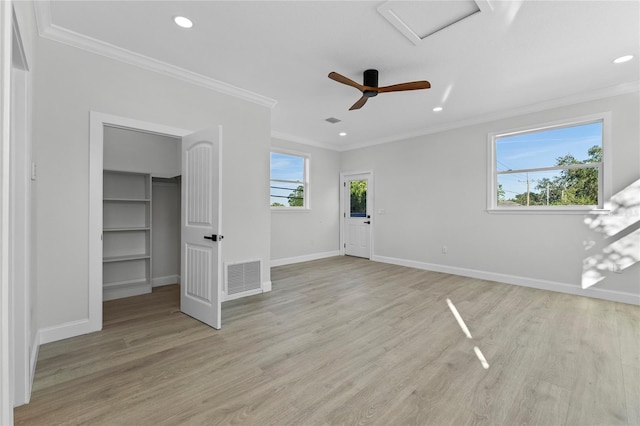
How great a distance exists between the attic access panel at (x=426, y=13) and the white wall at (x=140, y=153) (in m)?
2.96

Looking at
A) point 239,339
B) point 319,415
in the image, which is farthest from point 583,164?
point 239,339

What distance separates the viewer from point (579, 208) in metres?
3.92

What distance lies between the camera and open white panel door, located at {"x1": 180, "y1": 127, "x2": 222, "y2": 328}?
9.23ft

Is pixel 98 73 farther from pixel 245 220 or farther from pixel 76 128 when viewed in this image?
pixel 245 220

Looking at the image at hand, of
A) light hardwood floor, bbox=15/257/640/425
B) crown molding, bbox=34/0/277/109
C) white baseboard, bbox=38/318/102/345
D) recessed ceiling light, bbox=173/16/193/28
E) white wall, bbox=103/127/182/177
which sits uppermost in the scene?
recessed ceiling light, bbox=173/16/193/28

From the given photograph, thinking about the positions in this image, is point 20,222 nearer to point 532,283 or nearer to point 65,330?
point 65,330

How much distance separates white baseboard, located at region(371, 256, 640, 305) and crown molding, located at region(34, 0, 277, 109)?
14.3ft

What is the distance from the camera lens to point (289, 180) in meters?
6.22

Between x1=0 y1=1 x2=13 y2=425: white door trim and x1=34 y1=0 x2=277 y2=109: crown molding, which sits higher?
x1=34 y1=0 x2=277 y2=109: crown molding

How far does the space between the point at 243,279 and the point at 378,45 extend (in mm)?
3199

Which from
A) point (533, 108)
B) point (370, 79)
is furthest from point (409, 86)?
point (533, 108)

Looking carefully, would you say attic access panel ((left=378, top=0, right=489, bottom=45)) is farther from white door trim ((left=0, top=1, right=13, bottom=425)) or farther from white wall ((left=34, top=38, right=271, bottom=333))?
white wall ((left=34, top=38, right=271, bottom=333))

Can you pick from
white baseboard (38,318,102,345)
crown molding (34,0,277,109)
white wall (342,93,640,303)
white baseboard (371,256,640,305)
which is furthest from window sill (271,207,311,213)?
white baseboard (38,318,102,345)

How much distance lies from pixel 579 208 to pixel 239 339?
4780 mm
